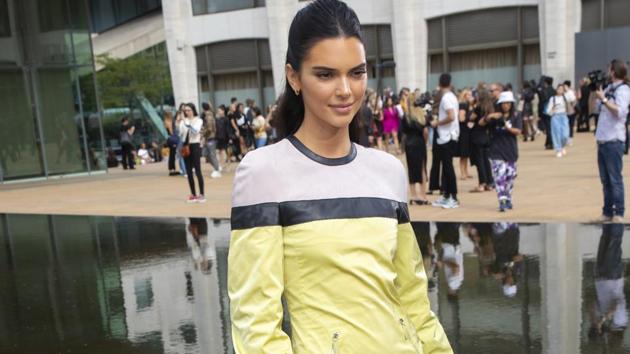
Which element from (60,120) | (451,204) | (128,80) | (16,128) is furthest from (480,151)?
(128,80)

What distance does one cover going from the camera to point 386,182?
1927mm

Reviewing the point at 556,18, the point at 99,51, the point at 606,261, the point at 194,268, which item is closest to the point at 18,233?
the point at 194,268

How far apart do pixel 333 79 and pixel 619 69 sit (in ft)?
24.7

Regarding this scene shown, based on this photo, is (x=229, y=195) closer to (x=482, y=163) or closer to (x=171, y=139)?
(x=171, y=139)

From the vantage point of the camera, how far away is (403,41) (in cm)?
3288

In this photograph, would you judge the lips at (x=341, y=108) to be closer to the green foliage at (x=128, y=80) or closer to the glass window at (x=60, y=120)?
the glass window at (x=60, y=120)

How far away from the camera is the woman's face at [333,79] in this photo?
70.2 inches

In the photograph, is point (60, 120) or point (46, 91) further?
point (60, 120)

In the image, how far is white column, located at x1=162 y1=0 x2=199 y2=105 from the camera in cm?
3844

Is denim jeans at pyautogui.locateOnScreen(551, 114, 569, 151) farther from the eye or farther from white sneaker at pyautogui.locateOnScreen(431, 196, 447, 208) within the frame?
the eye

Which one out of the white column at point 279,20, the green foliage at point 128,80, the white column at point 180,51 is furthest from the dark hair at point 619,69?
the green foliage at point 128,80

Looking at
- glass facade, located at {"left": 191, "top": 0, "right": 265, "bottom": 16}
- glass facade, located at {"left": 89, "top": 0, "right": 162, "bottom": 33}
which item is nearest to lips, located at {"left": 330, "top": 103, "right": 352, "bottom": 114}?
glass facade, located at {"left": 191, "top": 0, "right": 265, "bottom": 16}

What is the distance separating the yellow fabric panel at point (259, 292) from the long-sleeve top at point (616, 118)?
25.2 ft

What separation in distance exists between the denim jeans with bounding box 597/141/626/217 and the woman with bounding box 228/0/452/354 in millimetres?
7463
